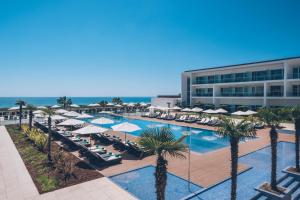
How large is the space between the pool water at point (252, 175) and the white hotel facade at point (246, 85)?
58.9ft

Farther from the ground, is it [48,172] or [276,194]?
[48,172]

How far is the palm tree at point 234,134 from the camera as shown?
6121mm

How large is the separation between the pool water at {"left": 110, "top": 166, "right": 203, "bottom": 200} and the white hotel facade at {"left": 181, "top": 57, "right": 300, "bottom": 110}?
26954 mm

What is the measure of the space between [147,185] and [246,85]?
105 ft

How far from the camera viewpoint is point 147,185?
27.9ft

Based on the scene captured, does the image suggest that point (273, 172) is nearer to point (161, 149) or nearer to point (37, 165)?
point (161, 149)

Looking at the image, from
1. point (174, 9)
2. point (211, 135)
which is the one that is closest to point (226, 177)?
point (211, 135)

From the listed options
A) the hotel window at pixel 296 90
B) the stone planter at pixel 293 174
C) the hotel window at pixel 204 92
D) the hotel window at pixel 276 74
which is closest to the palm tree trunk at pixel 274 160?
the stone planter at pixel 293 174

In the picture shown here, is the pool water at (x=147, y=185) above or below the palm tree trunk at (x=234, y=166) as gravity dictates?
below

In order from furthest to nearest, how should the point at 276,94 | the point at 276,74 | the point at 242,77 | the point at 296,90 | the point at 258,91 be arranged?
the point at 242,77 → the point at 258,91 → the point at 276,94 → the point at 276,74 → the point at 296,90

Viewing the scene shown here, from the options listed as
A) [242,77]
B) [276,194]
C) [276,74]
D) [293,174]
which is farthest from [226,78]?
[276,194]

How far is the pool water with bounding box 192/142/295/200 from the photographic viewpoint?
765cm

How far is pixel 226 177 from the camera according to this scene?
358 inches

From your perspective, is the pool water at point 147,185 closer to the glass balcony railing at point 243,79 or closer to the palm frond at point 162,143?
the palm frond at point 162,143
